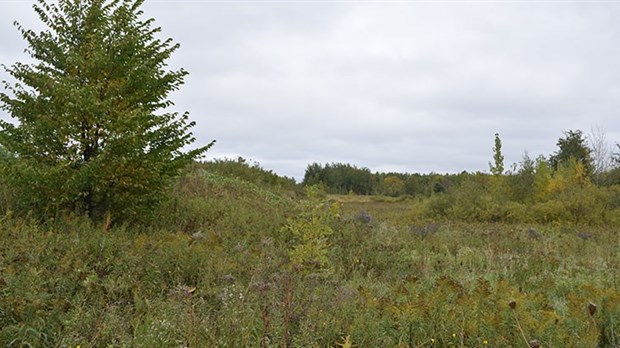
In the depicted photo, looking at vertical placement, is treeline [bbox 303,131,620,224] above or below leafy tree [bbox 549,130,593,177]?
below

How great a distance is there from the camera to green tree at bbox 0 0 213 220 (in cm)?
734

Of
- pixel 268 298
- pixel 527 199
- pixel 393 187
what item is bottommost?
pixel 268 298

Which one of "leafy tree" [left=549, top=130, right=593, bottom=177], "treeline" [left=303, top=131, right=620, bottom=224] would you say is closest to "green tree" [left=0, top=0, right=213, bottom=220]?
"treeline" [left=303, top=131, right=620, bottom=224]

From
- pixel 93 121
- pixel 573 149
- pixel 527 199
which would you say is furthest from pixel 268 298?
pixel 573 149

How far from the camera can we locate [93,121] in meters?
7.50

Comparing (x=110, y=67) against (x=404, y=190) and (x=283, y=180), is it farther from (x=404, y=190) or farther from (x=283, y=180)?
(x=404, y=190)

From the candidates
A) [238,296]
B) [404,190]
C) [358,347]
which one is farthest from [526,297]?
[404,190]

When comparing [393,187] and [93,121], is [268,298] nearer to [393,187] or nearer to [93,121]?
[93,121]

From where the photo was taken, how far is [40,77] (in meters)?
7.55

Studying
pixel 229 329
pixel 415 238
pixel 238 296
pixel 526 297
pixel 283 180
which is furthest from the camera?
pixel 283 180

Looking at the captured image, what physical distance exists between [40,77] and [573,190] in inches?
818

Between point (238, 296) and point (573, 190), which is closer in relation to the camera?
point (238, 296)

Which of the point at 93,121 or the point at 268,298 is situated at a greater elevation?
the point at 93,121

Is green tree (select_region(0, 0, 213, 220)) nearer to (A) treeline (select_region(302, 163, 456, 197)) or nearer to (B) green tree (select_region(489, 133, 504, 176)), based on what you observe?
(B) green tree (select_region(489, 133, 504, 176))
